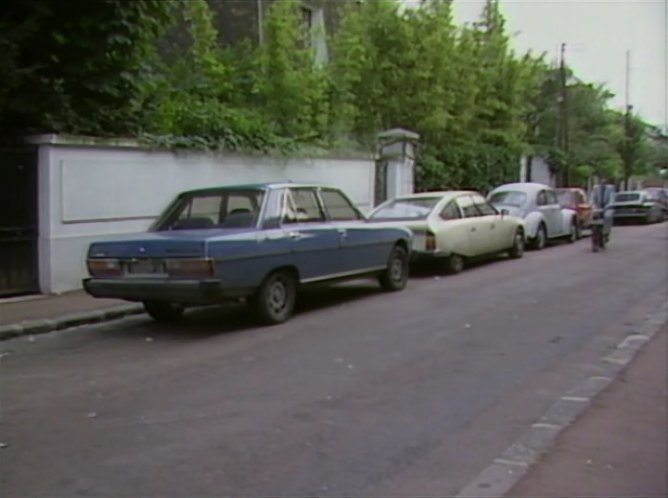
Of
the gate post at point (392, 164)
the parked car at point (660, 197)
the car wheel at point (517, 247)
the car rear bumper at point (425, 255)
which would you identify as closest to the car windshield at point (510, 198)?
the car wheel at point (517, 247)

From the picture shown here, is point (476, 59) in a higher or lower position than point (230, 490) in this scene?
higher

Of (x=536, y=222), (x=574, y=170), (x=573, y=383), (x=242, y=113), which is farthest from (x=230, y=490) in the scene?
(x=574, y=170)

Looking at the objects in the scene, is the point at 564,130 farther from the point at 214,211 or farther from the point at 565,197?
the point at 214,211

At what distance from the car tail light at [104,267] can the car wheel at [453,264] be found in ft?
23.5

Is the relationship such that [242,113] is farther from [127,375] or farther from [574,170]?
[574,170]

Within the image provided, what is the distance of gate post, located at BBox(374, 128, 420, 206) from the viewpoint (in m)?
20.2

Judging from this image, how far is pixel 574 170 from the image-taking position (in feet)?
136

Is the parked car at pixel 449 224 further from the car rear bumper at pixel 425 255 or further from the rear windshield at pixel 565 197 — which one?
the rear windshield at pixel 565 197

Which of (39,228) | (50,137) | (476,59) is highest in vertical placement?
(476,59)

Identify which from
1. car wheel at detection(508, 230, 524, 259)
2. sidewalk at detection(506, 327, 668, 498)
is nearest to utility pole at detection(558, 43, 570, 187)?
car wheel at detection(508, 230, 524, 259)

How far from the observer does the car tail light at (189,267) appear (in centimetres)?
875

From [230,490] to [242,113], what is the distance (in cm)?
1268

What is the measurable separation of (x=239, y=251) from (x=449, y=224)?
660 centimetres

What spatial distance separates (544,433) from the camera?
5.49 m
